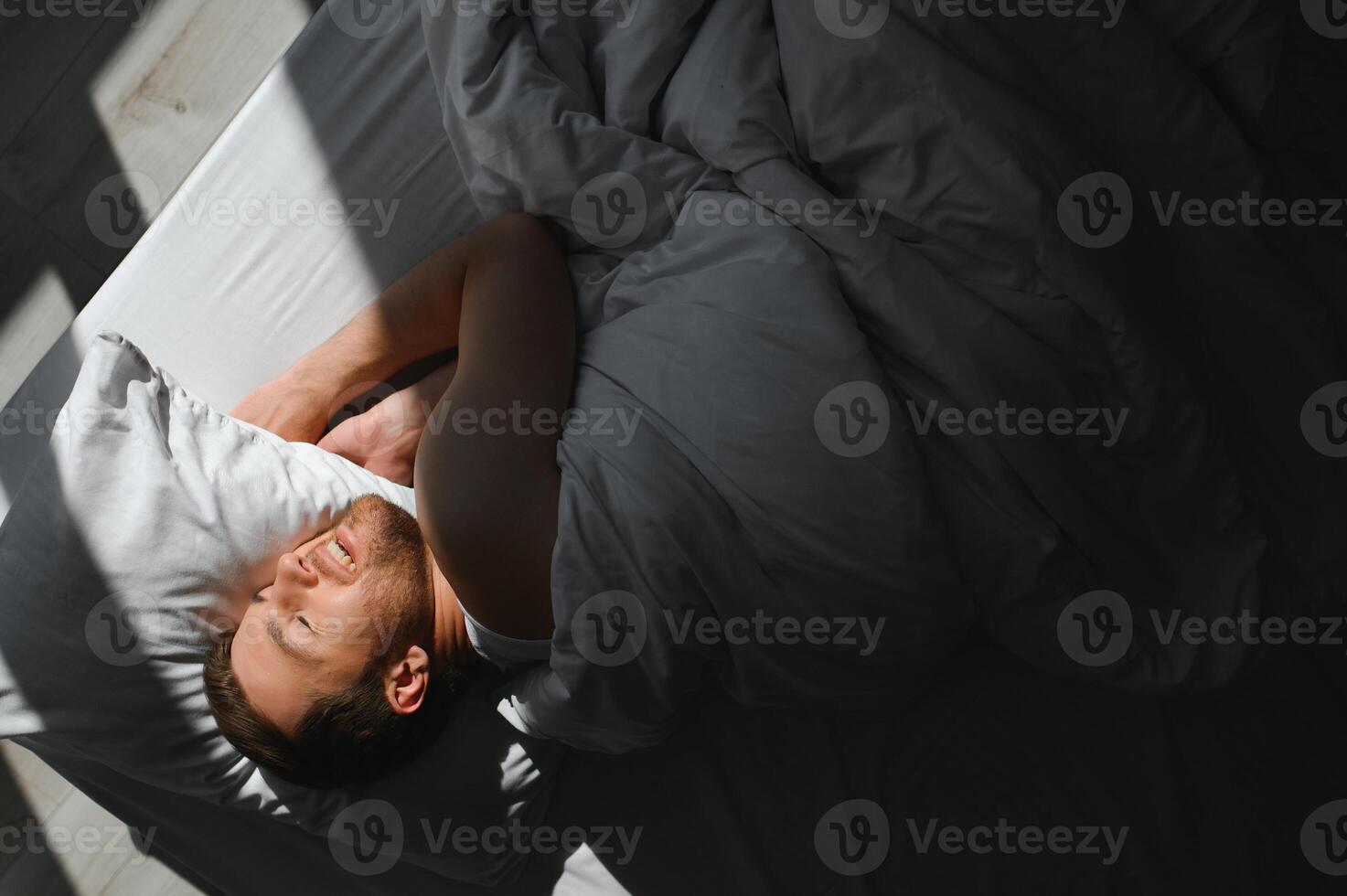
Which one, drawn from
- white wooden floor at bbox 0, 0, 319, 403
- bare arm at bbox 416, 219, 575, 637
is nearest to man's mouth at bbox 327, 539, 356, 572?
bare arm at bbox 416, 219, 575, 637

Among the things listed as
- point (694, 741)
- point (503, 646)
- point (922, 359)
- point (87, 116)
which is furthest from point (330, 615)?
point (87, 116)

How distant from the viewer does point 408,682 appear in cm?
101

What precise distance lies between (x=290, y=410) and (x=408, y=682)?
0.41 metres

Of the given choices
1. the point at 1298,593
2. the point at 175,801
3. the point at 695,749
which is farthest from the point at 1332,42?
the point at 175,801

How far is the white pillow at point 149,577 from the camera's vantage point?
3.26 ft

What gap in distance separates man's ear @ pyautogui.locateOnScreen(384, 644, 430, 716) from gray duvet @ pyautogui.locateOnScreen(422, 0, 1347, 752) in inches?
5.3

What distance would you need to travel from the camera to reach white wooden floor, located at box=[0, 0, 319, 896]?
154 cm

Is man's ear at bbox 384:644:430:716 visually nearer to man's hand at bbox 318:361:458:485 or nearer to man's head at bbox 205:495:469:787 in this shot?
man's head at bbox 205:495:469:787

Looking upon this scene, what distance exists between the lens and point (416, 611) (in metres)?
1.01

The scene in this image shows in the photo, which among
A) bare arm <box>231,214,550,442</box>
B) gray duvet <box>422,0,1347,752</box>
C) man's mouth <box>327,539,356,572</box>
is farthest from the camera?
bare arm <box>231,214,550,442</box>

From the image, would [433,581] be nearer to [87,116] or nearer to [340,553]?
[340,553]

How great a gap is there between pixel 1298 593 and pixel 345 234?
4.34 ft

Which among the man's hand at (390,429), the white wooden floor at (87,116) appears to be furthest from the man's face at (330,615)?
the white wooden floor at (87,116)

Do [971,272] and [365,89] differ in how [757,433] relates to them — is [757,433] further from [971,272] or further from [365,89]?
[365,89]
